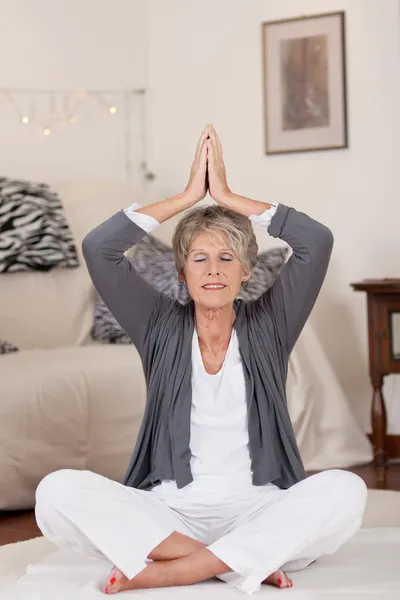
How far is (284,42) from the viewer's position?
172 inches

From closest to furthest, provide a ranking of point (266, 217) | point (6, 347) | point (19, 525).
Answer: point (266, 217), point (19, 525), point (6, 347)

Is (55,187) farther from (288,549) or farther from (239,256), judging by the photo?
(288,549)

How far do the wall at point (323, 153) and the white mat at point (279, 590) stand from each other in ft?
6.92

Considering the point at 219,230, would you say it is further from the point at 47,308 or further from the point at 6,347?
the point at 47,308

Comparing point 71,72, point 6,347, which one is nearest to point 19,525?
point 6,347

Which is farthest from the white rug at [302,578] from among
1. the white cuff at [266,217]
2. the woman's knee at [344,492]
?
the white cuff at [266,217]

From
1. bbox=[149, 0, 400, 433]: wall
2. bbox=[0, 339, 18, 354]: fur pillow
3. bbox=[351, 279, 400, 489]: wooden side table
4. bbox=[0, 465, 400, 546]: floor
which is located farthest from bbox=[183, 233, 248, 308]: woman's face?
bbox=[149, 0, 400, 433]: wall

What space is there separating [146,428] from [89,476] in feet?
0.61

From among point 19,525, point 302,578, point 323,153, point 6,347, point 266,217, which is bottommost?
point 19,525

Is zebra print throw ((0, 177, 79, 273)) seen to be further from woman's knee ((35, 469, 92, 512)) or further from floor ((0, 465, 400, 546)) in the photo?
woman's knee ((35, 469, 92, 512))

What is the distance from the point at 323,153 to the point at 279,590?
275cm

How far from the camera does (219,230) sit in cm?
204

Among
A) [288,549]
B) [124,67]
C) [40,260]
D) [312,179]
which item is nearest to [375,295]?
[312,179]

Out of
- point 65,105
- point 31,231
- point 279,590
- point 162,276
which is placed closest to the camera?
point 279,590
